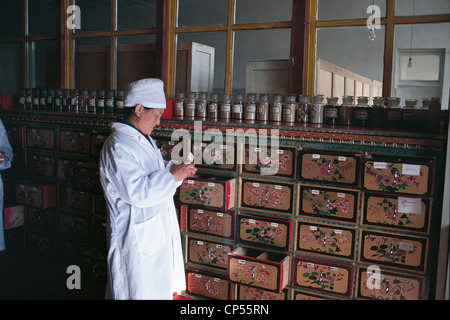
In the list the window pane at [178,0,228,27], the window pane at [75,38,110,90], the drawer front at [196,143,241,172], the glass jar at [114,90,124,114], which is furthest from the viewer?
the window pane at [178,0,228,27]

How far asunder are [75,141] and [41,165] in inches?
19.2

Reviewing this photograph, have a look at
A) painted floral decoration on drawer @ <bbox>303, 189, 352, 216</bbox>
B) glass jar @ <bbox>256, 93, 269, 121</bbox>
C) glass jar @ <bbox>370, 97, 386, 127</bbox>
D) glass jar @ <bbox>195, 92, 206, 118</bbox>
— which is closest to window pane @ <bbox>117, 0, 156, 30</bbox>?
glass jar @ <bbox>195, 92, 206, 118</bbox>

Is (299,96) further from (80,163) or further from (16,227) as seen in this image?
(16,227)

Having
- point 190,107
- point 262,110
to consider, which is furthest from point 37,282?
point 262,110

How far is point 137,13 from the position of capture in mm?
7688

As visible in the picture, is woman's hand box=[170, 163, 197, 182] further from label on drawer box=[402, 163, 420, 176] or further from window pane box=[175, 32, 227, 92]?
window pane box=[175, 32, 227, 92]

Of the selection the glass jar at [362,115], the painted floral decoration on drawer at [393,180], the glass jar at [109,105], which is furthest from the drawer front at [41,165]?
the painted floral decoration on drawer at [393,180]

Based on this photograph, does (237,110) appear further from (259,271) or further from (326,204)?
(259,271)

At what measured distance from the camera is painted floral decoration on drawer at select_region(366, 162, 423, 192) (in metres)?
2.12

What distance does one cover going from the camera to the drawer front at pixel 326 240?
7.66ft

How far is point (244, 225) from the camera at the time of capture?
2.61 metres

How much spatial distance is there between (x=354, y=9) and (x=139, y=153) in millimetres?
4977

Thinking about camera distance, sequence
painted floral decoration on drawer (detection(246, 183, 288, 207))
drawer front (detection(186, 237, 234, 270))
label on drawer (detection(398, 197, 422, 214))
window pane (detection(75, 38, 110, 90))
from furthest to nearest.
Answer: window pane (detection(75, 38, 110, 90)) < drawer front (detection(186, 237, 234, 270)) < painted floral decoration on drawer (detection(246, 183, 288, 207)) < label on drawer (detection(398, 197, 422, 214))
